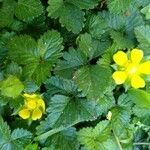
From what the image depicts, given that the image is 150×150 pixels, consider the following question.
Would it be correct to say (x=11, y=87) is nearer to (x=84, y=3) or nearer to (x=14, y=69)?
(x=14, y=69)

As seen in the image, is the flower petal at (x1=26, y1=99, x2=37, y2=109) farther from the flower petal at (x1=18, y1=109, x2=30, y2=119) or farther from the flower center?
the flower center

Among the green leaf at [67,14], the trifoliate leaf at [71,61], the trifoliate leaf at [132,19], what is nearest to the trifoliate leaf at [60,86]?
the trifoliate leaf at [71,61]

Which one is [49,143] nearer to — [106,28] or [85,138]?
[85,138]

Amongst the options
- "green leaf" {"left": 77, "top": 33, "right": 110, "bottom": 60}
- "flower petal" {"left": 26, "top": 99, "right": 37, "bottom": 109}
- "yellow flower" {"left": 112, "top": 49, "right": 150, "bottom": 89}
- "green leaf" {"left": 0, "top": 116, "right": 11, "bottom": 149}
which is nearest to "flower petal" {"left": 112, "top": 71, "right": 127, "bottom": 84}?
"yellow flower" {"left": 112, "top": 49, "right": 150, "bottom": 89}

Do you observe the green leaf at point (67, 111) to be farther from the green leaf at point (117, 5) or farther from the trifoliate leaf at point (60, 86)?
the green leaf at point (117, 5)

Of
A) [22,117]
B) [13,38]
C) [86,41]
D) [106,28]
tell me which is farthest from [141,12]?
[22,117]
